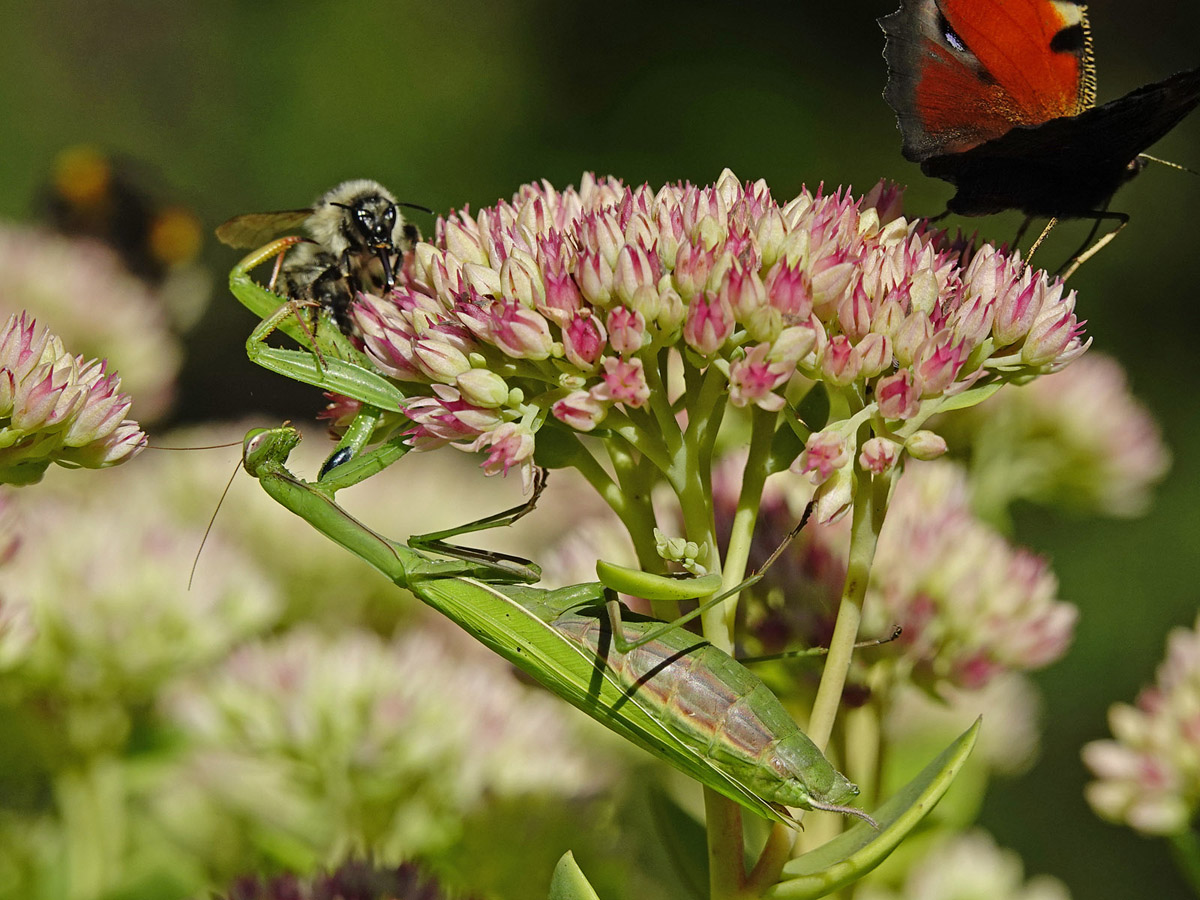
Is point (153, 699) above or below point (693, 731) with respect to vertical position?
below

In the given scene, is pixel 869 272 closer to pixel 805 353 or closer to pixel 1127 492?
Result: pixel 805 353

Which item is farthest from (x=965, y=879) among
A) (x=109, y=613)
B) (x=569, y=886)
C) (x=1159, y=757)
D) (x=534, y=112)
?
(x=534, y=112)

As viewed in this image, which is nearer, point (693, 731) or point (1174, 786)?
point (693, 731)

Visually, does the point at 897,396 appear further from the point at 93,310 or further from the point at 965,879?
the point at 93,310

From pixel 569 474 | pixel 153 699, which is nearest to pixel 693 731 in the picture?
pixel 153 699

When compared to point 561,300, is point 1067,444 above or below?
below

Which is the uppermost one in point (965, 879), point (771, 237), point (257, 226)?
point (771, 237)

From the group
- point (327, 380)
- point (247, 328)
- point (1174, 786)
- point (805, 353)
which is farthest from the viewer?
point (247, 328)

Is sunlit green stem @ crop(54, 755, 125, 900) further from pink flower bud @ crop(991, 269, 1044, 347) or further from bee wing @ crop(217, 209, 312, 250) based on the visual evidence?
pink flower bud @ crop(991, 269, 1044, 347)
